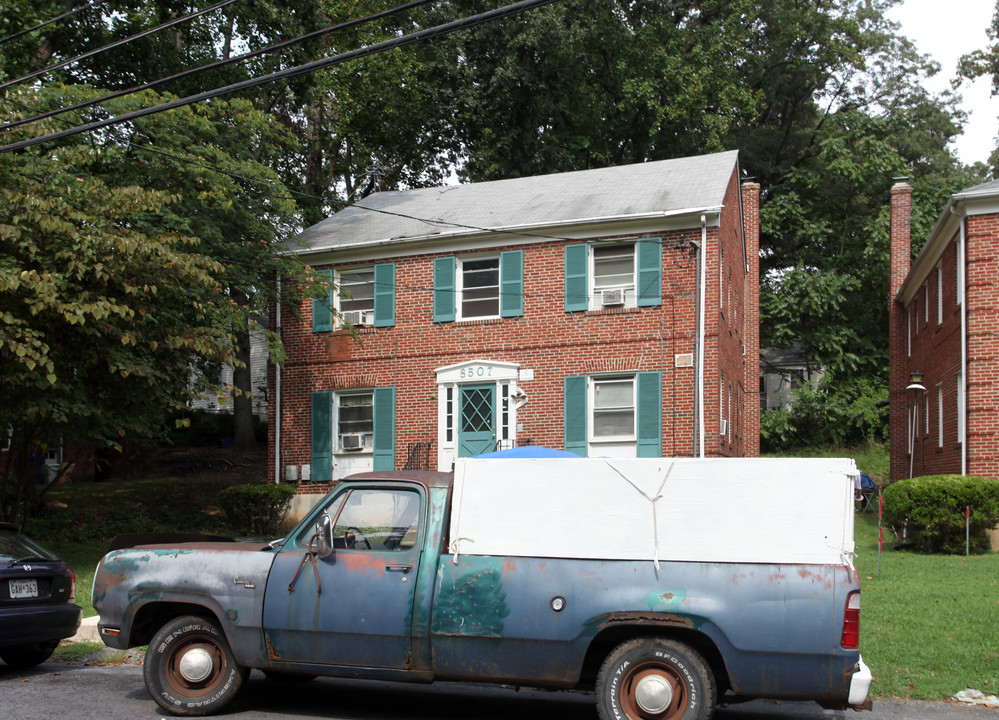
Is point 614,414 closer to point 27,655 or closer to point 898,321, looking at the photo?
point 27,655

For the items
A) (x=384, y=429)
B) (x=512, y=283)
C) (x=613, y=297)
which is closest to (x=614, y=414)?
(x=613, y=297)

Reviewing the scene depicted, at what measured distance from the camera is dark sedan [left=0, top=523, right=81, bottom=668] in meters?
8.86

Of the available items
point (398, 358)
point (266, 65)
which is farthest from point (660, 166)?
point (266, 65)

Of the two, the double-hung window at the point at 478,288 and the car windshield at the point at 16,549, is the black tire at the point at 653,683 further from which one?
the double-hung window at the point at 478,288

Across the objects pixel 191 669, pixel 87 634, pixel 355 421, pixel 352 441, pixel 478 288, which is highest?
pixel 478 288

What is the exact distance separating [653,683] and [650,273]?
14825mm

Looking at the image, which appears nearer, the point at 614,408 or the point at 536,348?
the point at 614,408

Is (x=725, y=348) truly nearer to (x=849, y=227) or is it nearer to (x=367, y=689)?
(x=367, y=689)

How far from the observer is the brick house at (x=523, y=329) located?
805 inches

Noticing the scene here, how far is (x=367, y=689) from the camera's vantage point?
8789mm

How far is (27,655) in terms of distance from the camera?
954 cm

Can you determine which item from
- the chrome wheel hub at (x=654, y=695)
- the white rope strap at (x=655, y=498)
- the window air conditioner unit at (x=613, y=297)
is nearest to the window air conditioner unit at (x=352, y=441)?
the window air conditioner unit at (x=613, y=297)

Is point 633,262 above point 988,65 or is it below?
below

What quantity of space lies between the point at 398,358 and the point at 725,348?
7435mm
